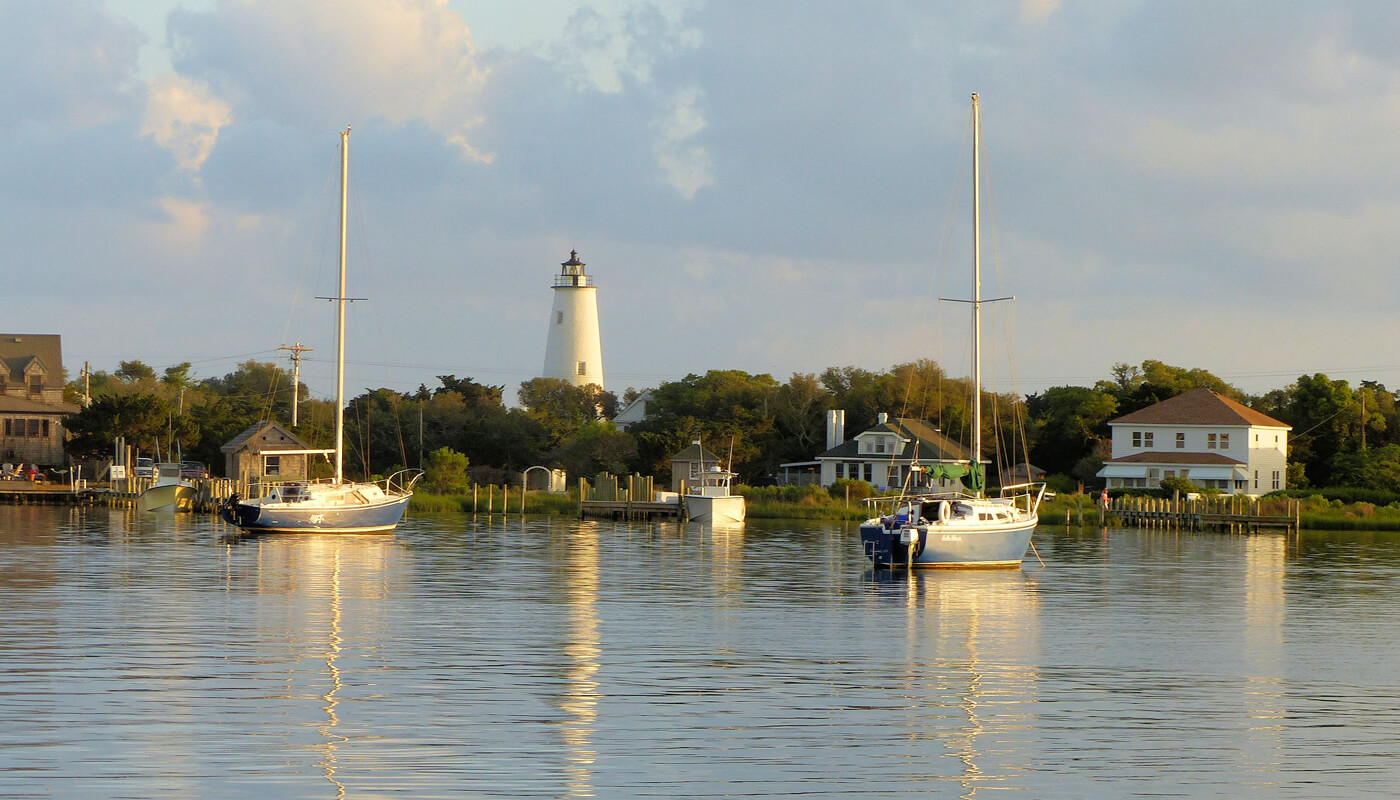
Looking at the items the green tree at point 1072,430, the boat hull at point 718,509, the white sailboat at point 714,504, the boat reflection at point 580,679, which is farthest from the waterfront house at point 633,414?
the boat reflection at point 580,679

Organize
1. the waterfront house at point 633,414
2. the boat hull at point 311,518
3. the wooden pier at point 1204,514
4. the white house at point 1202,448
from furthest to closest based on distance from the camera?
the waterfront house at point 633,414, the white house at point 1202,448, the wooden pier at point 1204,514, the boat hull at point 311,518

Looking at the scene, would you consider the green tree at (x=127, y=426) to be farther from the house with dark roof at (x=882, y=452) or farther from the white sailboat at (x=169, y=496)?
the house with dark roof at (x=882, y=452)

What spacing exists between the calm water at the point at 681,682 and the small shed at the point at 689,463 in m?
40.8

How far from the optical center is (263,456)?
8738 centimetres

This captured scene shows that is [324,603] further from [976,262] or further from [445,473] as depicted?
[445,473]

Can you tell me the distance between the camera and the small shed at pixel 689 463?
85.1 meters

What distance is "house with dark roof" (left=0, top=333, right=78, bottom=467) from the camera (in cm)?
9481

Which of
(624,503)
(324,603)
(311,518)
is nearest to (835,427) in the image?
(624,503)

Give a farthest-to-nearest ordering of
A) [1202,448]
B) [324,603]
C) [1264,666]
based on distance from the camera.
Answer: [1202,448] → [324,603] → [1264,666]

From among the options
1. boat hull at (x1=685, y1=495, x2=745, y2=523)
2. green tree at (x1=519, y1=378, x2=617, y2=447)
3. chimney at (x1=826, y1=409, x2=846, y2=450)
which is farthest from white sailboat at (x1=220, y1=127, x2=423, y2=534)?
green tree at (x1=519, y1=378, x2=617, y2=447)

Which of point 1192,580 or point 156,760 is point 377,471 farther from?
point 156,760

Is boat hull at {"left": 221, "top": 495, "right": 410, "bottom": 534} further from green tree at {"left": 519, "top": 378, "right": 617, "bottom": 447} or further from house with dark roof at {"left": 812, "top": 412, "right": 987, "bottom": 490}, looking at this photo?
green tree at {"left": 519, "top": 378, "right": 617, "bottom": 447}

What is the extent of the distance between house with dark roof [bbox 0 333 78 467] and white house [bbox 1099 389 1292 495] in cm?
6281

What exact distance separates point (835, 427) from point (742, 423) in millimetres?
5968
